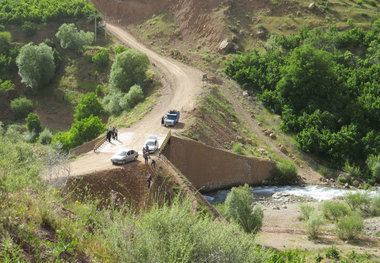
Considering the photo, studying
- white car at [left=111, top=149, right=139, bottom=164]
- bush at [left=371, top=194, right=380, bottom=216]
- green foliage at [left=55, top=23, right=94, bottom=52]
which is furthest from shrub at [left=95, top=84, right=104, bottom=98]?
bush at [left=371, top=194, right=380, bottom=216]

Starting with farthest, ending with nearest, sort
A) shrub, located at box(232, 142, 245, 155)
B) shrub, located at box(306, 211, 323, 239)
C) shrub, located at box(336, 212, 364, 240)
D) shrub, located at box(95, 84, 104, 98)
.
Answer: shrub, located at box(95, 84, 104, 98) < shrub, located at box(232, 142, 245, 155) < shrub, located at box(306, 211, 323, 239) < shrub, located at box(336, 212, 364, 240)

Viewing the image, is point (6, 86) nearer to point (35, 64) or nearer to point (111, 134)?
point (35, 64)

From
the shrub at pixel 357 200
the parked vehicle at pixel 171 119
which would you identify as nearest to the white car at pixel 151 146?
the parked vehicle at pixel 171 119

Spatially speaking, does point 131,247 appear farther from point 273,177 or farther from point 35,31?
point 35,31

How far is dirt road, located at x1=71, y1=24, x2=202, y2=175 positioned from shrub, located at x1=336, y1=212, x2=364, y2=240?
1870 centimetres

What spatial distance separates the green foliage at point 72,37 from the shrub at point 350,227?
55.4 metres

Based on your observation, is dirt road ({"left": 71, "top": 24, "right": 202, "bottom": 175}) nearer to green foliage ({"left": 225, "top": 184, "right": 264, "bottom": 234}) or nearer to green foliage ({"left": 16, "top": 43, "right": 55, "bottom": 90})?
green foliage ({"left": 225, "top": 184, "right": 264, "bottom": 234})

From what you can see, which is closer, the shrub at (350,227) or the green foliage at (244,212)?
the shrub at (350,227)

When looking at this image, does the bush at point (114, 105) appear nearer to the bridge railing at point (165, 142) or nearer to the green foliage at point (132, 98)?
the green foliage at point (132, 98)

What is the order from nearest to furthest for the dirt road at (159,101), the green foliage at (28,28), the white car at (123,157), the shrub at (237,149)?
1. the white car at (123,157)
2. the dirt road at (159,101)
3. the shrub at (237,149)
4. the green foliage at (28,28)

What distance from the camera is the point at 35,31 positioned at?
70.4 meters

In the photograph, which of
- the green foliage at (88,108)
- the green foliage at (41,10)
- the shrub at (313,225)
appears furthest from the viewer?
the green foliage at (41,10)

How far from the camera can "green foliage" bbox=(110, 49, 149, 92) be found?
53.5 meters

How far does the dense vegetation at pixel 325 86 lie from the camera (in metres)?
45.7
